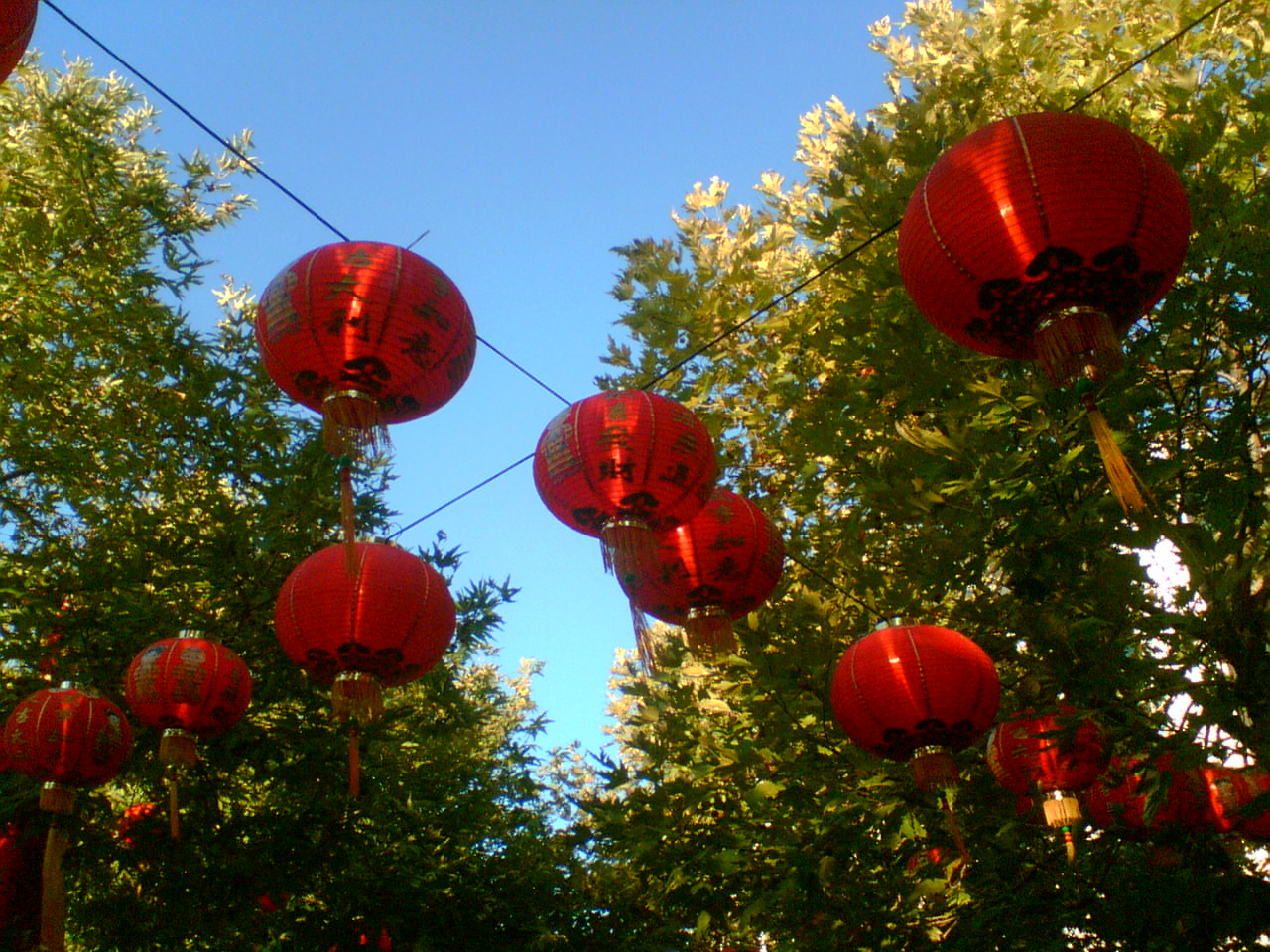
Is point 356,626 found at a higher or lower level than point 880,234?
lower

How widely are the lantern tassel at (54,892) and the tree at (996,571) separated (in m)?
3.68

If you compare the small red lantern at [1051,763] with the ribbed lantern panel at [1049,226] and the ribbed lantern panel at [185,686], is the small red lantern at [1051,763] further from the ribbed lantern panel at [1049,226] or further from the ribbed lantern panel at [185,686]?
the ribbed lantern panel at [185,686]

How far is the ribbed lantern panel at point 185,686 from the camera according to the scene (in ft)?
17.0

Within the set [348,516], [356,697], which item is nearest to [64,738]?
[356,697]

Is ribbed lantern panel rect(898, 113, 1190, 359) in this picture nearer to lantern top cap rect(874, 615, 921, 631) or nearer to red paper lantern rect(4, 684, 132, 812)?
lantern top cap rect(874, 615, 921, 631)

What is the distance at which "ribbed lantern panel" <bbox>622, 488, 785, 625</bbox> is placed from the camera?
14.0ft

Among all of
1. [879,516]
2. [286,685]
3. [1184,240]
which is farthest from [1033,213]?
[286,685]

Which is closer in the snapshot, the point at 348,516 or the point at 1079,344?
the point at 1079,344

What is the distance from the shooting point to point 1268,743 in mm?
3928

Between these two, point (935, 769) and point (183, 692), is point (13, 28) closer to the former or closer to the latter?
point (183, 692)

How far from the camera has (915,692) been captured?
14.0 ft

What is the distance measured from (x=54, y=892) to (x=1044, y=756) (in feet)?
20.4

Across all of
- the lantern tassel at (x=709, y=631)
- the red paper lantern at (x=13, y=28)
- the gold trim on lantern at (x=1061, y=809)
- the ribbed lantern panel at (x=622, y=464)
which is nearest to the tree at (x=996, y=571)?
the gold trim on lantern at (x=1061, y=809)

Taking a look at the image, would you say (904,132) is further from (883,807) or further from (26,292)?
(26,292)
